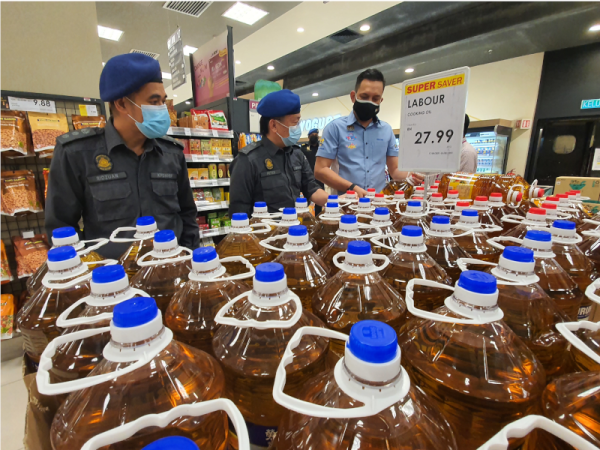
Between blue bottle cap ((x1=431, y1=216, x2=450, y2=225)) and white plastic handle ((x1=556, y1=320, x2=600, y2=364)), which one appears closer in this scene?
white plastic handle ((x1=556, y1=320, x2=600, y2=364))

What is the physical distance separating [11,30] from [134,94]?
2.19 m

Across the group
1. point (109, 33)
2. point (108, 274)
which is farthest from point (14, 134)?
point (109, 33)

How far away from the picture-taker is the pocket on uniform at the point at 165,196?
6.01ft

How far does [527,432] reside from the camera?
0.98 feet

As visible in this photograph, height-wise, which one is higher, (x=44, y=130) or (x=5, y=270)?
(x=44, y=130)

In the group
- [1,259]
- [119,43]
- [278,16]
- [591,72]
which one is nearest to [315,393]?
[1,259]

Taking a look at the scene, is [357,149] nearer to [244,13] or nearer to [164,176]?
[164,176]

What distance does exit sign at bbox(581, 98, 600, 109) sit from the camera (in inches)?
228

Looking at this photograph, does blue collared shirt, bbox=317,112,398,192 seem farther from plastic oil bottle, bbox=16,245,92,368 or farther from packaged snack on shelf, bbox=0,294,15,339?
packaged snack on shelf, bbox=0,294,15,339

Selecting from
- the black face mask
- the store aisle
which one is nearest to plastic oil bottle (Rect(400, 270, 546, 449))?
the store aisle

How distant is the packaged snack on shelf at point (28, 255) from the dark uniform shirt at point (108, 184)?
1139mm

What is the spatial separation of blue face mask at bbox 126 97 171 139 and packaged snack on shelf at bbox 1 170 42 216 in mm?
1562

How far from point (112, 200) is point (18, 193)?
1.44 meters

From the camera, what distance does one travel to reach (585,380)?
43cm
